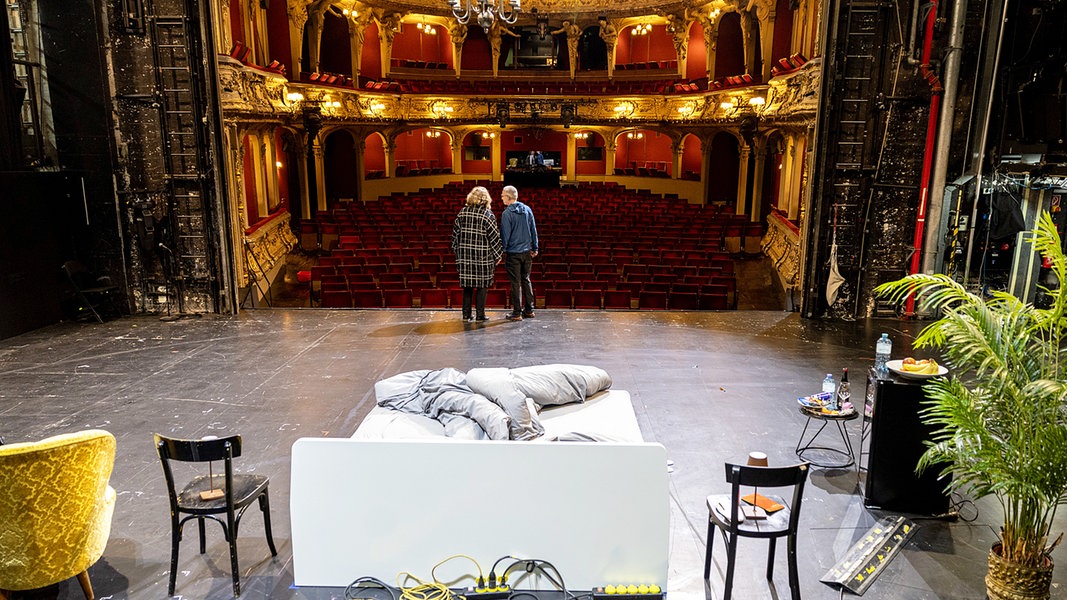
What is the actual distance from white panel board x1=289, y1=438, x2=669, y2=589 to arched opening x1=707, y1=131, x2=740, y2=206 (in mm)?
18406

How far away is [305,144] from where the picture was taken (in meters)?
17.6

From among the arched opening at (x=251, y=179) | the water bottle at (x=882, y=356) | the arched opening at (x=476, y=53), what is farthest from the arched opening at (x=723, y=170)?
the water bottle at (x=882, y=356)

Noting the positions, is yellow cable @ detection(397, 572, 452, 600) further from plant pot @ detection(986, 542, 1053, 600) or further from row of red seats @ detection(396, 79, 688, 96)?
row of red seats @ detection(396, 79, 688, 96)

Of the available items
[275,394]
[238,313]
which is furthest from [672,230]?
[275,394]

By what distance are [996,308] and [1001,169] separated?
602cm

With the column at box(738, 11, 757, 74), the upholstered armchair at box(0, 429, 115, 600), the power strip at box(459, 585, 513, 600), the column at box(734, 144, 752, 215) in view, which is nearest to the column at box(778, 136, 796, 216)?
the column at box(734, 144, 752, 215)

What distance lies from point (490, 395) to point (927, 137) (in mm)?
6955

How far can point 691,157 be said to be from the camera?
72.6 ft

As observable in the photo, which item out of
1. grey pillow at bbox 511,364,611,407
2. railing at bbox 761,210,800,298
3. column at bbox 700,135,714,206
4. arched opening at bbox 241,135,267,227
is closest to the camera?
grey pillow at bbox 511,364,611,407

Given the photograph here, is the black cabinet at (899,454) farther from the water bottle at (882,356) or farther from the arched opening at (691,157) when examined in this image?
the arched opening at (691,157)

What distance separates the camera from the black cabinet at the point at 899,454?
392 centimetres

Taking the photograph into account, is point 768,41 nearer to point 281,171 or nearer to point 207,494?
point 281,171

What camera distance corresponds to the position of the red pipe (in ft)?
25.7

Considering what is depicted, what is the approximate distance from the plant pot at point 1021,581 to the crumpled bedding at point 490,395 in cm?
230
